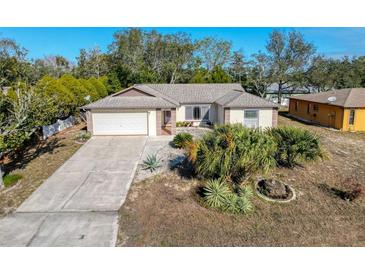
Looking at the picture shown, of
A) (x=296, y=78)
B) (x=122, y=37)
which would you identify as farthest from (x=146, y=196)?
(x=122, y=37)

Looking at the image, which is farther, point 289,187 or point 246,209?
point 289,187

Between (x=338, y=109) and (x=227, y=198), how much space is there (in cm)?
1981

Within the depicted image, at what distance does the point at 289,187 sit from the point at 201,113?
14.9 meters

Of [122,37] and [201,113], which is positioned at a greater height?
[122,37]

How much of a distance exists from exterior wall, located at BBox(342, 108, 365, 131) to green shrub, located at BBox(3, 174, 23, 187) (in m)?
25.8

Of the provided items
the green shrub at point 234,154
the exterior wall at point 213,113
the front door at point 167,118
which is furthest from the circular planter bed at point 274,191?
the front door at point 167,118

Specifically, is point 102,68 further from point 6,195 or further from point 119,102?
point 6,195

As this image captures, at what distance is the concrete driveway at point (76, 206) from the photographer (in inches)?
324

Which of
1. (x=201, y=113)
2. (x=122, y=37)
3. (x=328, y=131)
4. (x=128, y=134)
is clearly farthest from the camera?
(x=122, y=37)

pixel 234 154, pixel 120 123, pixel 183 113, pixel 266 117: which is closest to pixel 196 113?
pixel 183 113

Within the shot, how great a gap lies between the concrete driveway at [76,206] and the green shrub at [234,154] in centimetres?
397

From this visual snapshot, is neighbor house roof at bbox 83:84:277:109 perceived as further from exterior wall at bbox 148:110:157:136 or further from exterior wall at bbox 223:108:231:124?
exterior wall at bbox 148:110:157:136

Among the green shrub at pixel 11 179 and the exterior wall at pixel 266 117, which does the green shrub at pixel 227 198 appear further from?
the exterior wall at pixel 266 117

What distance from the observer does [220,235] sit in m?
8.61
